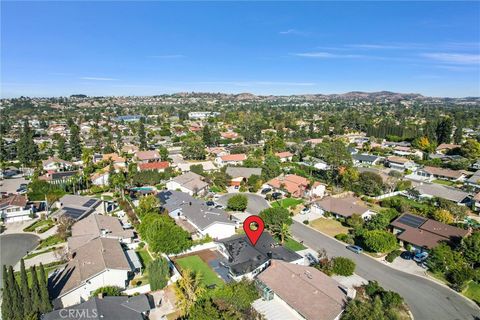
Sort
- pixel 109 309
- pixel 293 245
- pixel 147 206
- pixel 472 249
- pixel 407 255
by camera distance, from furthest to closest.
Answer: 1. pixel 147 206
2. pixel 293 245
3. pixel 407 255
4. pixel 472 249
5. pixel 109 309

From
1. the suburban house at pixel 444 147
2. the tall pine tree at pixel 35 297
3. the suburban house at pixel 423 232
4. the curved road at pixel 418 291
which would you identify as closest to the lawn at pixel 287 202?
the curved road at pixel 418 291

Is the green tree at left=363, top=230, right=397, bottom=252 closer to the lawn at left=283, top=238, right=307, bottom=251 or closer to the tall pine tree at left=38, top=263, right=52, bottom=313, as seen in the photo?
the lawn at left=283, top=238, right=307, bottom=251

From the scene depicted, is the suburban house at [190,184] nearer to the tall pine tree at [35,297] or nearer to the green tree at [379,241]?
the green tree at [379,241]

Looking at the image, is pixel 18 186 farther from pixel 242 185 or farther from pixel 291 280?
pixel 291 280

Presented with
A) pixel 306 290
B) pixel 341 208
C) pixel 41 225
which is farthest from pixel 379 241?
pixel 41 225

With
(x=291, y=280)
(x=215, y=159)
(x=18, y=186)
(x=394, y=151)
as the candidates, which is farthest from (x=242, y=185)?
(x=394, y=151)

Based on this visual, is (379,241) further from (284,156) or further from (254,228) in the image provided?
(284,156)
